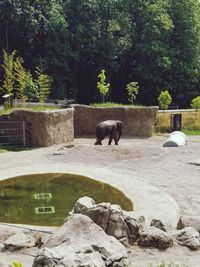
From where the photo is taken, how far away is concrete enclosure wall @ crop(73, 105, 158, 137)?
31172 mm

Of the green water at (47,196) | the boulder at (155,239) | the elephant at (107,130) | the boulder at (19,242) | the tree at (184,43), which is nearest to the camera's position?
the boulder at (19,242)

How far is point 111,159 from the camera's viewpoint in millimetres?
21828

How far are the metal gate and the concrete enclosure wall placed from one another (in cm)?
548

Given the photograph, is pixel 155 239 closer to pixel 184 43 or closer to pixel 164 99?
pixel 164 99

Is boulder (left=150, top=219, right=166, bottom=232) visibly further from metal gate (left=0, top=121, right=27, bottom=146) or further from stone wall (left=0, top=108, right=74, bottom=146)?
metal gate (left=0, top=121, right=27, bottom=146)

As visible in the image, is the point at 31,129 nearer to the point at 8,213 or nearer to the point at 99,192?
the point at 99,192

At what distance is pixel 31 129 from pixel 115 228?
15.3m

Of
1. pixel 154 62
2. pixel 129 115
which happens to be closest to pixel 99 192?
pixel 129 115

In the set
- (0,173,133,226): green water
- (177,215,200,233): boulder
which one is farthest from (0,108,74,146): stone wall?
(177,215,200,233): boulder

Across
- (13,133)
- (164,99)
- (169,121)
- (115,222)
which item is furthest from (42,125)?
(115,222)

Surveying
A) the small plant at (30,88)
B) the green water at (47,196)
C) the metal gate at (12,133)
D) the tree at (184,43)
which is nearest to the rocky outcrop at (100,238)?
the green water at (47,196)

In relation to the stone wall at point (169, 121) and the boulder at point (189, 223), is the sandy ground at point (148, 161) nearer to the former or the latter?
the boulder at point (189, 223)

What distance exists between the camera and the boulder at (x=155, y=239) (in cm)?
1125

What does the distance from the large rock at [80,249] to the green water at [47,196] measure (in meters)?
3.84
